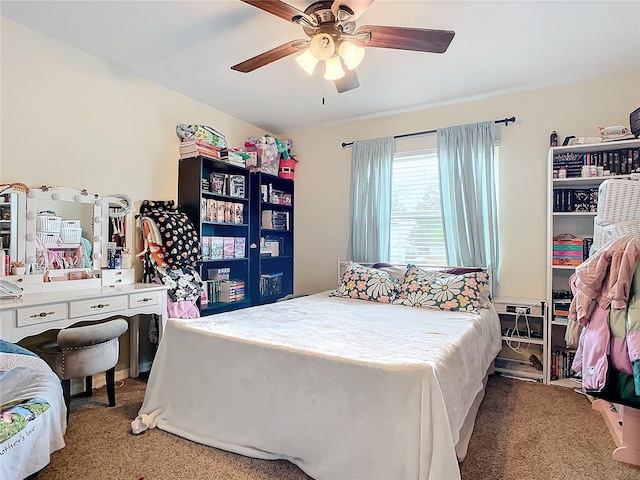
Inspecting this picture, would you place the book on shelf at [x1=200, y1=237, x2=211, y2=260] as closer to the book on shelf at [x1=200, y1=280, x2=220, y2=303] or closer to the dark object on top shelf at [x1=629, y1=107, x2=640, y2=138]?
the book on shelf at [x1=200, y1=280, x2=220, y2=303]

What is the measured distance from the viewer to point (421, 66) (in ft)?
9.48

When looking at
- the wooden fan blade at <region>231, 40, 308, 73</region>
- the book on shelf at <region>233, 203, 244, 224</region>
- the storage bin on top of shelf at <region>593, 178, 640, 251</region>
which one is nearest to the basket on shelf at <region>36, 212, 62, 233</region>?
the book on shelf at <region>233, 203, 244, 224</region>

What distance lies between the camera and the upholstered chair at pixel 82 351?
2.15 meters

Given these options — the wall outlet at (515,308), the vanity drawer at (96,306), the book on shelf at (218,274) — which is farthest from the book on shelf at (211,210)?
the wall outlet at (515,308)

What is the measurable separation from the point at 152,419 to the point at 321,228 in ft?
8.93

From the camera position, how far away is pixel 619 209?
2.30 m

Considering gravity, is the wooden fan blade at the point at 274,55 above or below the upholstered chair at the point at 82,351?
above

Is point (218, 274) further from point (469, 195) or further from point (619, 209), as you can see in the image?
point (619, 209)

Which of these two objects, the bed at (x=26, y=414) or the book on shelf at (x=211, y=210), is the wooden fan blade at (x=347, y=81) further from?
the bed at (x=26, y=414)

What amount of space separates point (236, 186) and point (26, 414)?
8.96ft

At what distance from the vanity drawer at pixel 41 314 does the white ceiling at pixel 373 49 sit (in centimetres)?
180

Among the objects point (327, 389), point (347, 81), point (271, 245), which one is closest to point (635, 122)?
point (347, 81)

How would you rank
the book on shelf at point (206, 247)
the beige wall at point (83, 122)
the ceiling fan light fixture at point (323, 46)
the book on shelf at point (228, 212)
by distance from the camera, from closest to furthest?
the ceiling fan light fixture at point (323, 46) → the beige wall at point (83, 122) → the book on shelf at point (206, 247) → the book on shelf at point (228, 212)

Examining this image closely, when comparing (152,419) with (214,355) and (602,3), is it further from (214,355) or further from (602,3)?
(602,3)
